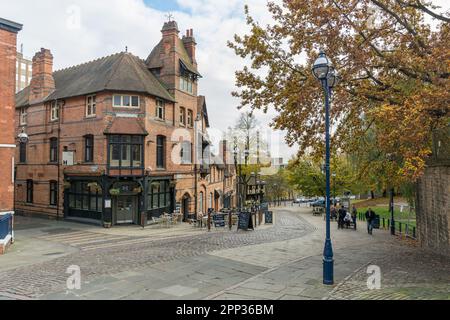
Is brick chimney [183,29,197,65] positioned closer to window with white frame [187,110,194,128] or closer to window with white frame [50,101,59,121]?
window with white frame [187,110,194,128]

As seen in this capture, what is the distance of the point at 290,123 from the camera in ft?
38.0

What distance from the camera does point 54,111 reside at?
26156 mm

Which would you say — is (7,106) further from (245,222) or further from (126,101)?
(245,222)

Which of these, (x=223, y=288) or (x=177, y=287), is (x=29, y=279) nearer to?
(x=177, y=287)

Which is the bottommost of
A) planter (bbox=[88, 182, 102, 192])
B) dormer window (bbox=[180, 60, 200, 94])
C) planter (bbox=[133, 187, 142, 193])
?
planter (bbox=[133, 187, 142, 193])

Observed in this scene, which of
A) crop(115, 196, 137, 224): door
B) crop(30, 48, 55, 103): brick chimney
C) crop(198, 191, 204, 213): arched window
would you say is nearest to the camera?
crop(115, 196, 137, 224): door

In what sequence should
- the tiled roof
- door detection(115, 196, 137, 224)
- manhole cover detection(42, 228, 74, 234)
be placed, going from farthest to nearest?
the tiled roof
door detection(115, 196, 137, 224)
manhole cover detection(42, 228, 74, 234)

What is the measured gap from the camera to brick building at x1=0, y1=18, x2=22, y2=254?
1492 centimetres

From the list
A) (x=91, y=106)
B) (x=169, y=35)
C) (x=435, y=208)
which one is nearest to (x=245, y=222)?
(x=435, y=208)

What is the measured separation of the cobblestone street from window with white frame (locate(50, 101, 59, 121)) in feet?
44.8

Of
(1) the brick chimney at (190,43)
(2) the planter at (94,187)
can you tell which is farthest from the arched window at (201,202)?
(1) the brick chimney at (190,43)

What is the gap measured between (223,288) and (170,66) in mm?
21188

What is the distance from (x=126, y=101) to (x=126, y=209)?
7.53 metres

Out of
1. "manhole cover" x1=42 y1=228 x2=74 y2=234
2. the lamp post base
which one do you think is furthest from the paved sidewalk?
"manhole cover" x1=42 y1=228 x2=74 y2=234
